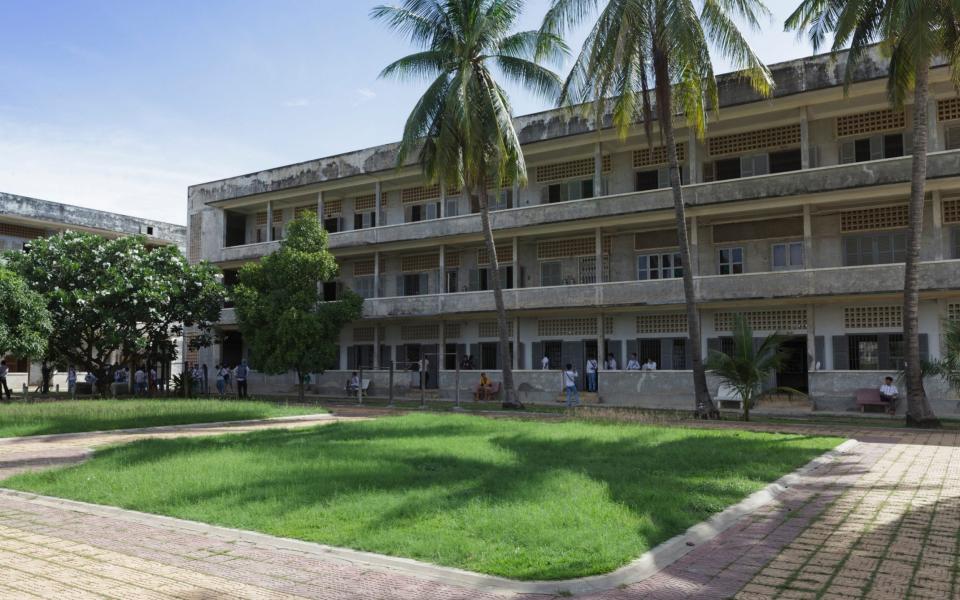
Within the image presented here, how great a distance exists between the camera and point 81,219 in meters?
44.4

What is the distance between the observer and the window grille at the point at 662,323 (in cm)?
2835

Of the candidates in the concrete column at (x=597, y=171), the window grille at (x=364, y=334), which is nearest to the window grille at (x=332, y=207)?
the window grille at (x=364, y=334)

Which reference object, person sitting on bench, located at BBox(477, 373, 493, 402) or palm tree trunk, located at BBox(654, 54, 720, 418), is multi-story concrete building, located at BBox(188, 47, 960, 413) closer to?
person sitting on bench, located at BBox(477, 373, 493, 402)

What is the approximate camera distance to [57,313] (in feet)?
95.4

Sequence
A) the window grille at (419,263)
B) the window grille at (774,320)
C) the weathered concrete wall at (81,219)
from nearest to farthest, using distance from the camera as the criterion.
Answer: the window grille at (774,320), the window grille at (419,263), the weathered concrete wall at (81,219)

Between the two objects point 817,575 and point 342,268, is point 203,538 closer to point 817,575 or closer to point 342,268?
point 817,575

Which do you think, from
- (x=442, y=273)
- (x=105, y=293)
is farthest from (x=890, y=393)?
(x=105, y=293)

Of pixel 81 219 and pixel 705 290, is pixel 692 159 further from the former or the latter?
pixel 81 219

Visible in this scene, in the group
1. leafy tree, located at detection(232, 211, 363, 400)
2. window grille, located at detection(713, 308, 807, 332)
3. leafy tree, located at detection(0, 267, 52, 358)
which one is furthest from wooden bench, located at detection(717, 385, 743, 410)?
leafy tree, located at detection(0, 267, 52, 358)

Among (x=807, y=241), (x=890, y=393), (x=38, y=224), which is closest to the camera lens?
(x=890, y=393)

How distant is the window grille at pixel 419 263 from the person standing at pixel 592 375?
9857 mm

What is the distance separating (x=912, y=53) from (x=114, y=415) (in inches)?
833

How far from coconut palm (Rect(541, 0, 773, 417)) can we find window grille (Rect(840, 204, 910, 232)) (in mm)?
8137

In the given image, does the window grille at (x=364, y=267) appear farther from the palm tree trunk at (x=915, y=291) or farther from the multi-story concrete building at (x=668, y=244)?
the palm tree trunk at (x=915, y=291)
